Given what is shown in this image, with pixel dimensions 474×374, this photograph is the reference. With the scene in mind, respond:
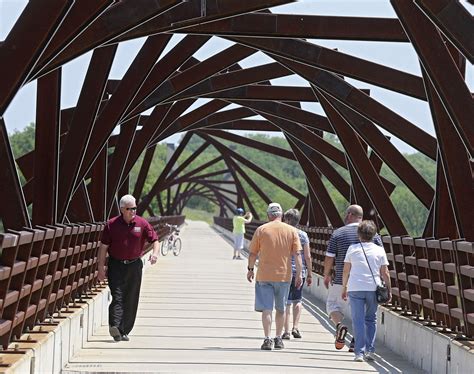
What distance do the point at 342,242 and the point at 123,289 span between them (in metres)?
2.61

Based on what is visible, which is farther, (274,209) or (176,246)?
(176,246)

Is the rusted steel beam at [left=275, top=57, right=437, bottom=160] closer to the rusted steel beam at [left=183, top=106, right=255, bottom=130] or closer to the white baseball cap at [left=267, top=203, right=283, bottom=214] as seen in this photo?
the white baseball cap at [left=267, top=203, right=283, bottom=214]

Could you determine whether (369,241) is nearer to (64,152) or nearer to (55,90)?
(55,90)

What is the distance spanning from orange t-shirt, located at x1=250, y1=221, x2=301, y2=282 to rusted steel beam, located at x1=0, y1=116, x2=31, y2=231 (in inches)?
117

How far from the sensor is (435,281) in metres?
14.4

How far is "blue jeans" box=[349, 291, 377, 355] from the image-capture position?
45.1 ft

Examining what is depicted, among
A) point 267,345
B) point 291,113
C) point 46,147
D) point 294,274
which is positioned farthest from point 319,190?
point 267,345

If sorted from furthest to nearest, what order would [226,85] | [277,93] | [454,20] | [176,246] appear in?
[176,246] → [277,93] → [226,85] → [454,20]

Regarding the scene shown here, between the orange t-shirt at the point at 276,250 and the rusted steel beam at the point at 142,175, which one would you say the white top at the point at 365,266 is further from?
the rusted steel beam at the point at 142,175

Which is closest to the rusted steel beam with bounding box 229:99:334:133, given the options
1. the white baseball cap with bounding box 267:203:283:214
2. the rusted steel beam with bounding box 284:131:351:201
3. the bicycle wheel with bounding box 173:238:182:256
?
the rusted steel beam with bounding box 284:131:351:201

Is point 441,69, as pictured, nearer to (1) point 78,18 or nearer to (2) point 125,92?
(1) point 78,18

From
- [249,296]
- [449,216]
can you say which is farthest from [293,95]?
[449,216]

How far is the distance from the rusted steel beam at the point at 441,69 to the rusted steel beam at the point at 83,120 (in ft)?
17.0

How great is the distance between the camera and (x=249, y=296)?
80.7ft
